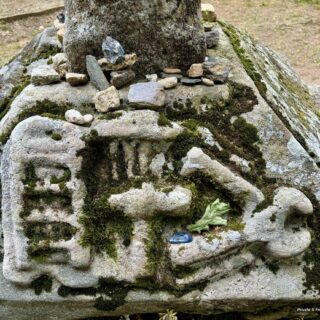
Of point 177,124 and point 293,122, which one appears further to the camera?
point 293,122

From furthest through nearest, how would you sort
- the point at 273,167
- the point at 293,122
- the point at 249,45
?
the point at 249,45, the point at 293,122, the point at 273,167

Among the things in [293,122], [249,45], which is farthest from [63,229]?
[249,45]

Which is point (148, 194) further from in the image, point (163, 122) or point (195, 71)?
point (195, 71)

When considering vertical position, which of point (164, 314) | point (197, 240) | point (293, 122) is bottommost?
point (164, 314)

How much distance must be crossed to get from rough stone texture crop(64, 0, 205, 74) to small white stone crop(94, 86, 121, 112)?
0.97ft

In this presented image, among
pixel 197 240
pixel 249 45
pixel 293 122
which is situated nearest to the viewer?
pixel 197 240

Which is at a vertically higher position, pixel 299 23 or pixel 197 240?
pixel 197 240

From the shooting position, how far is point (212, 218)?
333 centimetres

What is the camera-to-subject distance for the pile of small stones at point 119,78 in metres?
3.50

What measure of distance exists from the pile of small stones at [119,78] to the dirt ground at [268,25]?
16.1 ft

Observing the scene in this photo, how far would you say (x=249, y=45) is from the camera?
4512 millimetres

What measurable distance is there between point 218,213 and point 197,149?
0.35m

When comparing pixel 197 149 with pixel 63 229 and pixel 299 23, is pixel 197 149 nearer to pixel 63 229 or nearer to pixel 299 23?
pixel 63 229

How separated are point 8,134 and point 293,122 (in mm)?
1607
